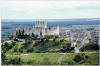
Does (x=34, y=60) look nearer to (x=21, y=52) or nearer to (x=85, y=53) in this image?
(x=21, y=52)

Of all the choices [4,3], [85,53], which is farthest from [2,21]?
[85,53]

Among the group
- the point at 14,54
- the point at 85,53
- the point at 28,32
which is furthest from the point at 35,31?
the point at 85,53

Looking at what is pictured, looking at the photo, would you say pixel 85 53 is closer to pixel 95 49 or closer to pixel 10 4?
pixel 95 49

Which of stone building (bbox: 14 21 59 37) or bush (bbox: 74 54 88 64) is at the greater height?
stone building (bbox: 14 21 59 37)

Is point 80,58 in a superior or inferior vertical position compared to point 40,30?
inferior

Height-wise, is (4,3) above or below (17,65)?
above

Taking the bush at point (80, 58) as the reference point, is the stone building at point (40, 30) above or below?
above

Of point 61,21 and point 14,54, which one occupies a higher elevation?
point 61,21

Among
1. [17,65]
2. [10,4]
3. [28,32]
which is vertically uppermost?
[10,4]

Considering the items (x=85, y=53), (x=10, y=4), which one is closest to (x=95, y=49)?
(x=85, y=53)
